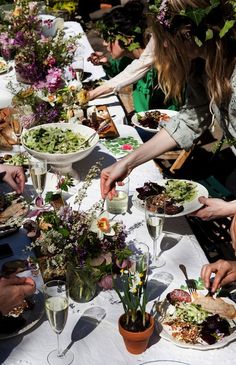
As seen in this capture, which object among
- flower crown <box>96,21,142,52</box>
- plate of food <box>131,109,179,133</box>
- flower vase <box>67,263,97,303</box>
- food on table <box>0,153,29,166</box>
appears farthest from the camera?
flower crown <box>96,21,142,52</box>

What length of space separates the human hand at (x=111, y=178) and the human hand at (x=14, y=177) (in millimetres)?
334

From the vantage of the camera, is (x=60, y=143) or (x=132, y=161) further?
(x=60, y=143)

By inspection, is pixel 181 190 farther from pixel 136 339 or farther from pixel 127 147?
pixel 136 339

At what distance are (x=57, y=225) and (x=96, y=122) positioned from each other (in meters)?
1.28

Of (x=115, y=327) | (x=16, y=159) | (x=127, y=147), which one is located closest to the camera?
(x=115, y=327)

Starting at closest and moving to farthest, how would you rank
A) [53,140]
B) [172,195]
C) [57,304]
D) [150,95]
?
[57,304], [172,195], [53,140], [150,95]

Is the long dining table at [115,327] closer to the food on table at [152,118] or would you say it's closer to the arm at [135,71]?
the food on table at [152,118]

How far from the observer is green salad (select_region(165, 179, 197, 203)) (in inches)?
85.8

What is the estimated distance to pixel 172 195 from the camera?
2.20 metres

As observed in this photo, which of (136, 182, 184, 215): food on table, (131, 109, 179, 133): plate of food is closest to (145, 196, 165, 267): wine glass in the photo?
(136, 182, 184, 215): food on table

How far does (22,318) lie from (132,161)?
0.91 metres

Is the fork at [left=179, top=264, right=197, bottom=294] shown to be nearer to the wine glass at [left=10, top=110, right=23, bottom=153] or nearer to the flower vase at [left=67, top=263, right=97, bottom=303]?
the flower vase at [left=67, top=263, right=97, bottom=303]

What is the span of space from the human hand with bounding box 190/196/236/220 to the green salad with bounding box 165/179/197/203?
0.27 feet

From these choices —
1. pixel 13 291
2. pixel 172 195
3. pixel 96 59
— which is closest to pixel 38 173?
pixel 172 195
